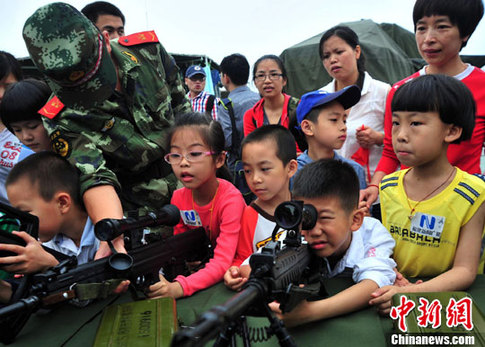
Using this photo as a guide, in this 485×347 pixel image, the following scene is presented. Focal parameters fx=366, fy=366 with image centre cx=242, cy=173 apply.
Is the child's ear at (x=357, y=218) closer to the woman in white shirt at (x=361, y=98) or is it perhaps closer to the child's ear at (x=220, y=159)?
the child's ear at (x=220, y=159)

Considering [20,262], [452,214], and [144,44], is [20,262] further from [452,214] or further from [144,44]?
[452,214]

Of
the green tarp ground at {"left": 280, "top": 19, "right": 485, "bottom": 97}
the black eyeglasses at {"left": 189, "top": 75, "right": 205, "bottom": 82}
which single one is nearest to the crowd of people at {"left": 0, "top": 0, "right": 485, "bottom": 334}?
the black eyeglasses at {"left": 189, "top": 75, "right": 205, "bottom": 82}

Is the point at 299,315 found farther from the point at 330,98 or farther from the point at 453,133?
the point at 330,98

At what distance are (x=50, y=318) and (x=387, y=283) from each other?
1432 mm

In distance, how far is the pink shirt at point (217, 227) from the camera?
181 centimetres

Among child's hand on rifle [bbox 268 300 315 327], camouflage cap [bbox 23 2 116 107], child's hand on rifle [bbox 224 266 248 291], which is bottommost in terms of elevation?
child's hand on rifle [bbox 224 266 248 291]

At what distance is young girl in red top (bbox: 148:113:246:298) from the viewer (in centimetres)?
207

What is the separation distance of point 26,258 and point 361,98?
8.13ft

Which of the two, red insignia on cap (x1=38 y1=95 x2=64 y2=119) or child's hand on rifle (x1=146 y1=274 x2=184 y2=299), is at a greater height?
red insignia on cap (x1=38 y1=95 x2=64 y2=119)

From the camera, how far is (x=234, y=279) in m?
1.71

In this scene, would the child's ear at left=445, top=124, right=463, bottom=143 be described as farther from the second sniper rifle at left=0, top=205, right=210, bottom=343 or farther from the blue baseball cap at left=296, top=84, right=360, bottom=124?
the second sniper rifle at left=0, top=205, right=210, bottom=343

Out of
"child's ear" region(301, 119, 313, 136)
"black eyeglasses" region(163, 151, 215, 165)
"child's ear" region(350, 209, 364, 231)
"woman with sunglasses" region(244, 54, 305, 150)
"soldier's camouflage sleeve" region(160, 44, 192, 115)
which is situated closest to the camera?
"child's ear" region(350, 209, 364, 231)

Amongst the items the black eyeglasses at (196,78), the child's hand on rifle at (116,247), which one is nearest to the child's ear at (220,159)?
the child's hand on rifle at (116,247)

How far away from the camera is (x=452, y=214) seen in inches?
65.6
